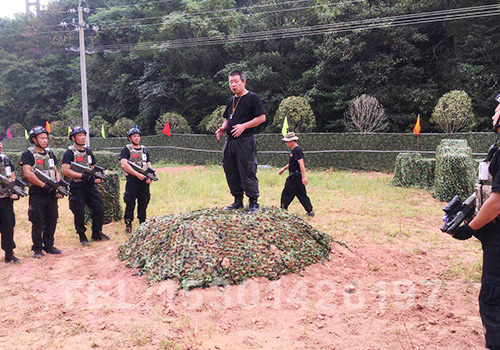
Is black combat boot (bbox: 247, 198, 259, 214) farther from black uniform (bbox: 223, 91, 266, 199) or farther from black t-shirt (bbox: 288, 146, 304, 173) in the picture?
black t-shirt (bbox: 288, 146, 304, 173)

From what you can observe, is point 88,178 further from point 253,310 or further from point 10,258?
point 253,310

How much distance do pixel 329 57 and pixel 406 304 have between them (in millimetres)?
18286

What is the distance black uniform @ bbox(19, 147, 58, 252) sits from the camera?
19.0 feet

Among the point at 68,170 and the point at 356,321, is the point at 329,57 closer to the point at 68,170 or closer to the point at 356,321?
the point at 68,170

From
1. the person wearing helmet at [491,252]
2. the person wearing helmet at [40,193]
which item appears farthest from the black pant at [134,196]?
the person wearing helmet at [491,252]

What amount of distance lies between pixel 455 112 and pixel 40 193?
15607mm

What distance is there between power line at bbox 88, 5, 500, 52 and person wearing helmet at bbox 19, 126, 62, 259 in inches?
678

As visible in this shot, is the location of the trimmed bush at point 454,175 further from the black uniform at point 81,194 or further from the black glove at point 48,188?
the black glove at point 48,188

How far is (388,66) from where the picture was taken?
1891cm

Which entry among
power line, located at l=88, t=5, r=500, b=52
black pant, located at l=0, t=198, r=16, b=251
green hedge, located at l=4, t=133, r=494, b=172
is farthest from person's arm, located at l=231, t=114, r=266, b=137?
power line, located at l=88, t=5, r=500, b=52

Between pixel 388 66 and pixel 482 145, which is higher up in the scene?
pixel 388 66

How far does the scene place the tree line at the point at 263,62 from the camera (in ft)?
61.2

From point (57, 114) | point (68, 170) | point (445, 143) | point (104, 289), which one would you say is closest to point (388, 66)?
point (445, 143)

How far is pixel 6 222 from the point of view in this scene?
5461 mm
